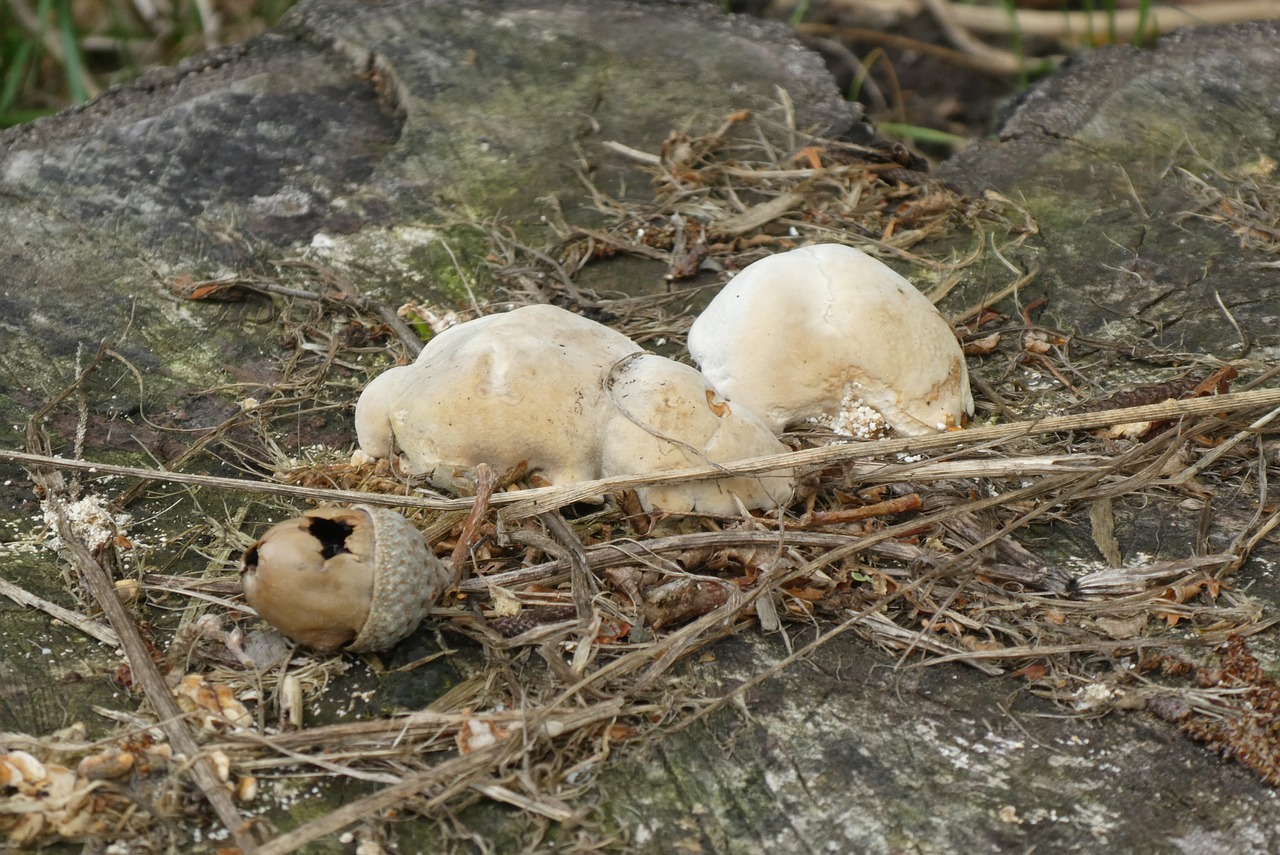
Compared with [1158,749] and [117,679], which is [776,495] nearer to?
[1158,749]

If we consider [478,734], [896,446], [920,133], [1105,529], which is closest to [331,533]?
[478,734]

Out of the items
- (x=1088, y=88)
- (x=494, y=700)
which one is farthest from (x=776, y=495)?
(x=1088, y=88)

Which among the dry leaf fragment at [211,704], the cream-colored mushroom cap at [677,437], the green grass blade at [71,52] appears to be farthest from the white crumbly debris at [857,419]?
the green grass blade at [71,52]

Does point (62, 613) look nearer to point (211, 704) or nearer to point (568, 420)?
point (211, 704)

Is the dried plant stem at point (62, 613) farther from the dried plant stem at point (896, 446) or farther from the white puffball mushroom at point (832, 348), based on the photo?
the white puffball mushroom at point (832, 348)

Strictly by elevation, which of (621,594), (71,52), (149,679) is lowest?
(621,594)

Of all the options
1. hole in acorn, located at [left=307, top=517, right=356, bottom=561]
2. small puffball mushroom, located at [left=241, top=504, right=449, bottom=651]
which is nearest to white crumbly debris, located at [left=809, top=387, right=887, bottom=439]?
small puffball mushroom, located at [left=241, top=504, right=449, bottom=651]
